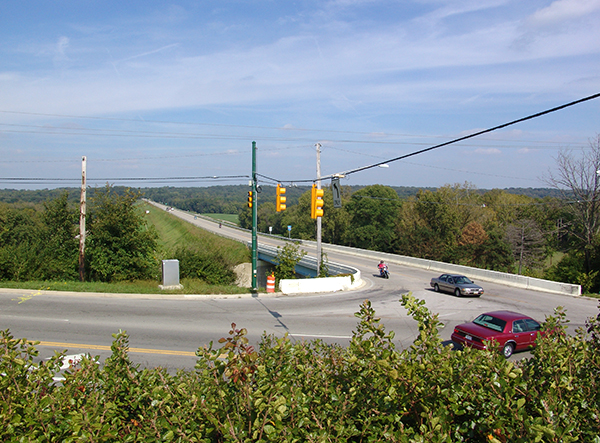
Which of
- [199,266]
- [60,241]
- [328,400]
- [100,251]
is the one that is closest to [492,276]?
[199,266]

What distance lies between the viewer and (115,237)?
84.9 ft

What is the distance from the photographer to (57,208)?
28.1 metres

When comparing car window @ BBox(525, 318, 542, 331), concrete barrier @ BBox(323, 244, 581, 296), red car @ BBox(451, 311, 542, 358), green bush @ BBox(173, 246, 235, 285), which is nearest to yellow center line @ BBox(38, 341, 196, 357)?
red car @ BBox(451, 311, 542, 358)

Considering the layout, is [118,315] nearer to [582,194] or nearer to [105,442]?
[105,442]

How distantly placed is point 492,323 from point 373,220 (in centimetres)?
7359

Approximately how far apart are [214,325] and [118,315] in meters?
4.01

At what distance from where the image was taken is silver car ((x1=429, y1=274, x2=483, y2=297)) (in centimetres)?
2459

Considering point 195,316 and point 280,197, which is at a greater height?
point 280,197

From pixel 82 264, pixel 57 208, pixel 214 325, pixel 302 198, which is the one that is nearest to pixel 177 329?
pixel 214 325

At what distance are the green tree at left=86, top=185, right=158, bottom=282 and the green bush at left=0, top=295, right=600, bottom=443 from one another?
75.8ft

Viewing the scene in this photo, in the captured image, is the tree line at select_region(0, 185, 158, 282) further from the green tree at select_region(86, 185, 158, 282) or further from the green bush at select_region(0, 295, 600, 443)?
the green bush at select_region(0, 295, 600, 443)

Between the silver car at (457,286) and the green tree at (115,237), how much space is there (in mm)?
18836

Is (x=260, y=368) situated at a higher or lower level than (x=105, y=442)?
higher

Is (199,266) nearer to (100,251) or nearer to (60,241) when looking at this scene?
(100,251)
